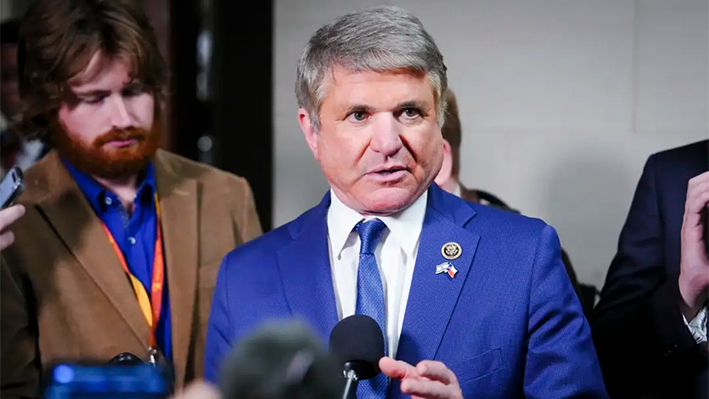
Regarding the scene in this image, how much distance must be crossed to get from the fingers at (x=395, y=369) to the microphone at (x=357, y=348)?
4cm

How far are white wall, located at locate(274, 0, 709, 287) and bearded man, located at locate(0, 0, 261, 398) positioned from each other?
3.13 feet

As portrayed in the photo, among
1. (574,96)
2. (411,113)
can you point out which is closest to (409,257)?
(411,113)

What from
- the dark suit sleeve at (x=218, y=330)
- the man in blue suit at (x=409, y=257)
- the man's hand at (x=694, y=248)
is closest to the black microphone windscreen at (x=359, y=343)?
the man in blue suit at (x=409, y=257)

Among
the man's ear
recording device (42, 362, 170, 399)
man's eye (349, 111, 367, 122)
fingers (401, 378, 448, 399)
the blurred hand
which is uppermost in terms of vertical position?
man's eye (349, 111, 367, 122)

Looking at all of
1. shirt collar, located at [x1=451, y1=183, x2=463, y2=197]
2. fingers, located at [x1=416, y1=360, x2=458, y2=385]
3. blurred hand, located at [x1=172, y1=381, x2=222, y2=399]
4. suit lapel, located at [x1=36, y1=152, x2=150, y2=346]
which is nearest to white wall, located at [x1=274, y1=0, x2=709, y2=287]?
shirt collar, located at [x1=451, y1=183, x2=463, y2=197]

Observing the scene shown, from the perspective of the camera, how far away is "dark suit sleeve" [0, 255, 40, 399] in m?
2.24

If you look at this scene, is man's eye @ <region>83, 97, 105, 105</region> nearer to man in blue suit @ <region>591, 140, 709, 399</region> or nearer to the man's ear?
the man's ear

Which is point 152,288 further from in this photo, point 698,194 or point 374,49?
point 698,194

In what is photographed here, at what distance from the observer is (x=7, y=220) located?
2.15 metres

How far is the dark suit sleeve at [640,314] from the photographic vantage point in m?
2.05

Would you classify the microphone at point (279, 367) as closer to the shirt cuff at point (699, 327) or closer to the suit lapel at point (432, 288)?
the suit lapel at point (432, 288)

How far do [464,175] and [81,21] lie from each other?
125cm

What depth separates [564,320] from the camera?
187cm

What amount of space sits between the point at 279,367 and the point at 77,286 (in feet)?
4.62
